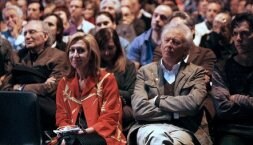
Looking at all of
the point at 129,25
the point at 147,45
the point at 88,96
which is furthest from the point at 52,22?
the point at 88,96

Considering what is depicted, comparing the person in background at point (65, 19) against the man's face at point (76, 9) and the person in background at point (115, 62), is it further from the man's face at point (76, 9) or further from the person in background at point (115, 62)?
the person in background at point (115, 62)

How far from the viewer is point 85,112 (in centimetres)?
679

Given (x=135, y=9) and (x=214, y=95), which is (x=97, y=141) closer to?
(x=214, y=95)

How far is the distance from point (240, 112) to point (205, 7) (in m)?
4.94

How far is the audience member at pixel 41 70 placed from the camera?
24.4 feet

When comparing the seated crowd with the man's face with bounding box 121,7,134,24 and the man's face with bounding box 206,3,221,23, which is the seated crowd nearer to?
the man's face with bounding box 206,3,221,23

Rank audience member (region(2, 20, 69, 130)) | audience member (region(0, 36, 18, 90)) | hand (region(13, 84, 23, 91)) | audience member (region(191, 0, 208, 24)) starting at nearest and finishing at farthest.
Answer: audience member (region(2, 20, 69, 130))
hand (region(13, 84, 23, 91))
audience member (region(0, 36, 18, 90))
audience member (region(191, 0, 208, 24))

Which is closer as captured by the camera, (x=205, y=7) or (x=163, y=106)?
(x=163, y=106)

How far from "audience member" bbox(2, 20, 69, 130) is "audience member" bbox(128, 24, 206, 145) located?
2.81 ft

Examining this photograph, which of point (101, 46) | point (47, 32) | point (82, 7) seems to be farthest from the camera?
point (82, 7)

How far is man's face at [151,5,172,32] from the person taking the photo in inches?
344

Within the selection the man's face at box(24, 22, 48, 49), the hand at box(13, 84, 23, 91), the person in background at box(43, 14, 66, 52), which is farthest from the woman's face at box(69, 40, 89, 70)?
the person in background at box(43, 14, 66, 52)

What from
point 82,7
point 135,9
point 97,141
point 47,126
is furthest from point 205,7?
point 97,141

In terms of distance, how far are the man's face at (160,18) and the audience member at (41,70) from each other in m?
1.35
